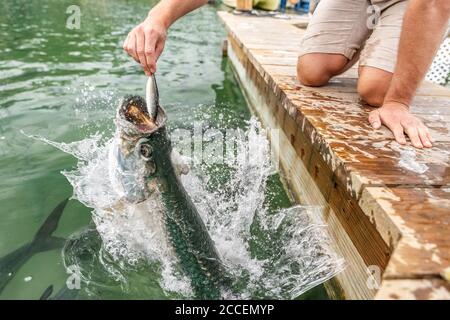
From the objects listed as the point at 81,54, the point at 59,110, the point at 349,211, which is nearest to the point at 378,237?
the point at 349,211

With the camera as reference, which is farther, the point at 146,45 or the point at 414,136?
the point at 414,136

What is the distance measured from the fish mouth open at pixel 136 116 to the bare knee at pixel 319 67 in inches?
66.6

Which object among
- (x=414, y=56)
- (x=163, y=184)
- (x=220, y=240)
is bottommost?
(x=220, y=240)

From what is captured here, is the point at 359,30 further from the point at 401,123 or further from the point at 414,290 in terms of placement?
the point at 414,290

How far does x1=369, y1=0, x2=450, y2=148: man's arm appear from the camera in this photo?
7.20ft

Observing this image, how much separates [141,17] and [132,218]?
1147cm

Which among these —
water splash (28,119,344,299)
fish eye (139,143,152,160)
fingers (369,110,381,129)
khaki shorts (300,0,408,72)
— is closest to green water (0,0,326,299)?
water splash (28,119,344,299)

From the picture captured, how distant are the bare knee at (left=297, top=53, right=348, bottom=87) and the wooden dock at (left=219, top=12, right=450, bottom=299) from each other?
84mm

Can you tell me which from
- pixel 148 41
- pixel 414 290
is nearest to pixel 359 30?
pixel 148 41

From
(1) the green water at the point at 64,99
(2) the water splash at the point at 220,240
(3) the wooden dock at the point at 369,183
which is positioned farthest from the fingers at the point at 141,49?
(1) the green water at the point at 64,99

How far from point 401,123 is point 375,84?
505 mm

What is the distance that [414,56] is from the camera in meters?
2.27

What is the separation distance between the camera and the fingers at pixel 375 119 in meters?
2.44

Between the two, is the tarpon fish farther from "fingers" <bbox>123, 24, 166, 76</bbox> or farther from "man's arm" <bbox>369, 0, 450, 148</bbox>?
"man's arm" <bbox>369, 0, 450, 148</bbox>
